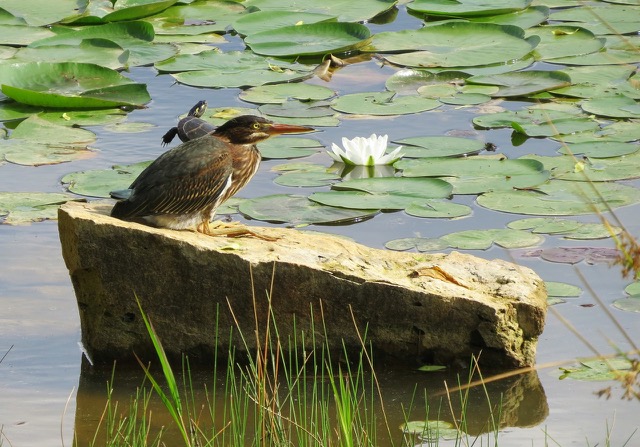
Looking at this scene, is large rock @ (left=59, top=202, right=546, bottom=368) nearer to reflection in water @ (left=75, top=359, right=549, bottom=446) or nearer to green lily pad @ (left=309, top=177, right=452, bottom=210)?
reflection in water @ (left=75, top=359, right=549, bottom=446)

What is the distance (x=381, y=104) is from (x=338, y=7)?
2.40m

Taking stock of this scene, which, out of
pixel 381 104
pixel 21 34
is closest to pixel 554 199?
pixel 381 104

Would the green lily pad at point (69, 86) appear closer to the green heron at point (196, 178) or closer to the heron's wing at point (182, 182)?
the green heron at point (196, 178)

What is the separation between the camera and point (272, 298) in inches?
181

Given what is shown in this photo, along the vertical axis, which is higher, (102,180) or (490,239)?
(102,180)

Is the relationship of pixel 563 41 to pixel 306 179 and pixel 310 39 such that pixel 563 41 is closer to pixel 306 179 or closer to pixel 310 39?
pixel 310 39

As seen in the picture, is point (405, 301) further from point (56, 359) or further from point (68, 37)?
point (68, 37)

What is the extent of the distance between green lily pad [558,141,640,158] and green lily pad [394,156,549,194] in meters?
0.37

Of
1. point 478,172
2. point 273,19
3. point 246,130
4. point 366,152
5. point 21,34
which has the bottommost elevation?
point 478,172

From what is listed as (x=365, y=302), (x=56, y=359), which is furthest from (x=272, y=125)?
(x=56, y=359)

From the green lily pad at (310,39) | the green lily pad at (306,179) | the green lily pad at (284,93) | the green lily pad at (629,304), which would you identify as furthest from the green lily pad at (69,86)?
the green lily pad at (629,304)

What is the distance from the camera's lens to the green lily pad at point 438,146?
6.86 meters

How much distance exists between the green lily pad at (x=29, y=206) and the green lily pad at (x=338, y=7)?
13.7ft

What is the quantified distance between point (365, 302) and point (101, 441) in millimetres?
1249
